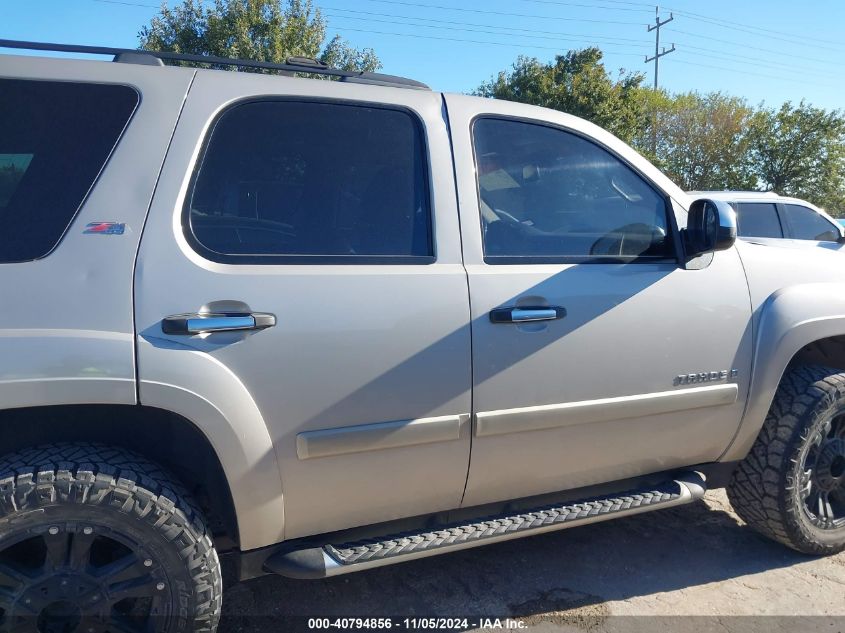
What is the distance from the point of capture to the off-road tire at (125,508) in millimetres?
1768

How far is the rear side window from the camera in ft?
6.06

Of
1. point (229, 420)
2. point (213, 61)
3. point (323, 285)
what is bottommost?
point (229, 420)

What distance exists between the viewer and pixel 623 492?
2.73 m

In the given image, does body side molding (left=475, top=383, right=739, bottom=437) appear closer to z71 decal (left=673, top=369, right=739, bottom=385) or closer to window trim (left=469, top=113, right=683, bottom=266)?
z71 decal (left=673, top=369, right=739, bottom=385)

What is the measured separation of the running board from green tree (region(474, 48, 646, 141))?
778 inches

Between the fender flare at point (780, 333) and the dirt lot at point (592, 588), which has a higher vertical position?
the fender flare at point (780, 333)

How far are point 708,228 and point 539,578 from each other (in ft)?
5.52

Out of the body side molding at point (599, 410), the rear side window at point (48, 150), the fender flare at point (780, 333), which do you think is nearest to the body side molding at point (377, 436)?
the body side molding at point (599, 410)

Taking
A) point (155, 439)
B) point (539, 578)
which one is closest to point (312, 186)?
point (155, 439)

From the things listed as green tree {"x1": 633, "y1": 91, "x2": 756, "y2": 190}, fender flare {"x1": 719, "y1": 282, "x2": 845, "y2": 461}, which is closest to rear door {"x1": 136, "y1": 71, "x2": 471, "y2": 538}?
fender flare {"x1": 719, "y1": 282, "x2": 845, "y2": 461}

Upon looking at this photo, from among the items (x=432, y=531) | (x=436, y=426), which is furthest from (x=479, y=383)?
(x=432, y=531)

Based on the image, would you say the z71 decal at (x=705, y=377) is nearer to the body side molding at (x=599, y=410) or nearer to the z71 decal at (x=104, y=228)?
the body side molding at (x=599, y=410)

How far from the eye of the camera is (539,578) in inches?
113

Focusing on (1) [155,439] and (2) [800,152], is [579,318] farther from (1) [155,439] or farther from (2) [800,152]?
(2) [800,152]
